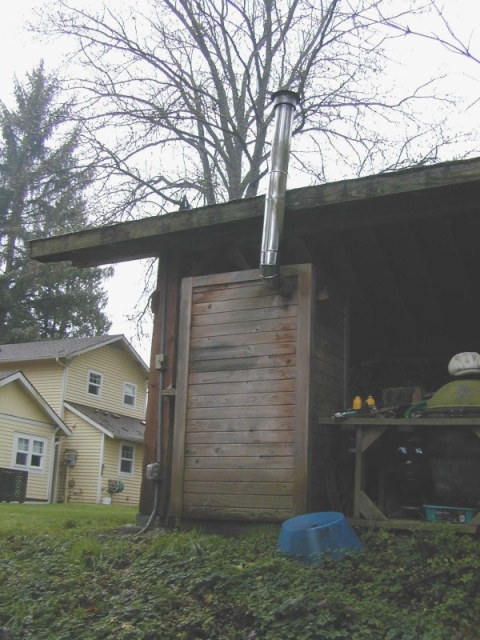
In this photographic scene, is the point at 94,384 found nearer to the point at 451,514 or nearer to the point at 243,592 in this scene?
the point at 451,514

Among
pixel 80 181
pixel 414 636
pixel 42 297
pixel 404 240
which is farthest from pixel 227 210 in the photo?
pixel 42 297

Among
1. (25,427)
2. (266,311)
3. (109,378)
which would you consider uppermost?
(109,378)

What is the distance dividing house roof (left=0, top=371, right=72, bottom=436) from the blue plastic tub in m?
17.4

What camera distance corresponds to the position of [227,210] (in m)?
6.25

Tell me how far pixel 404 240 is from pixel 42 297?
28.9 metres

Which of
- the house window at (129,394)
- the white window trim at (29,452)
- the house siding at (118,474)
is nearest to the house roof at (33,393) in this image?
the white window trim at (29,452)

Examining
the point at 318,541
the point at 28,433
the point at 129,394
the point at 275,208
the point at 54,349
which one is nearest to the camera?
the point at 318,541

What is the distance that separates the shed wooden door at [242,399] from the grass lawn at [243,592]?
0.59 m

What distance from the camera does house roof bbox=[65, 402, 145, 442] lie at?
23.4 metres

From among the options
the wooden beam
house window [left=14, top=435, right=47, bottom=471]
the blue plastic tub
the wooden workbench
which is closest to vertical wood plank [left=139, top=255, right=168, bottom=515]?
the wooden beam

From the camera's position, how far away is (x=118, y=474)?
24.0 meters

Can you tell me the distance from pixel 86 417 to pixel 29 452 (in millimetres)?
2157

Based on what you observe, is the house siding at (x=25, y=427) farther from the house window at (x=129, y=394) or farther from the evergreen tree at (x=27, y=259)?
the evergreen tree at (x=27, y=259)

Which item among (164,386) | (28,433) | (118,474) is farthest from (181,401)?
(118,474)
